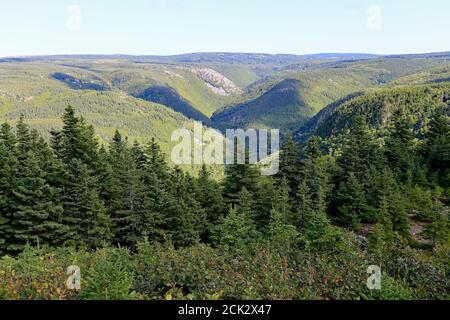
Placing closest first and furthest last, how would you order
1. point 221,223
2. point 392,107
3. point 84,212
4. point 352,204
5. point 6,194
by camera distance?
point 6,194 < point 84,212 < point 221,223 < point 352,204 < point 392,107

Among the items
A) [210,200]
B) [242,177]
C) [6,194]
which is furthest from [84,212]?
[242,177]

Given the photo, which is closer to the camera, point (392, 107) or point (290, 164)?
point (290, 164)

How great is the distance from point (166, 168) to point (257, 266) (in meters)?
31.1

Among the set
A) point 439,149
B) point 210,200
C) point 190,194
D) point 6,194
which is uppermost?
point 439,149

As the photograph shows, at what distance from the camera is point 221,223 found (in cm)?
3219

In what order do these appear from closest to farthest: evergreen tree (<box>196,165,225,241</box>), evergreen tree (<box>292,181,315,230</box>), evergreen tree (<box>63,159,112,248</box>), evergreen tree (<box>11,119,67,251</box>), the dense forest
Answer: the dense forest
evergreen tree (<box>11,119,67,251</box>)
evergreen tree (<box>63,159,112,248</box>)
evergreen tree (<box>292,181,315,230</box>)
evergreen tree (<box>196,165,225,241</box>)

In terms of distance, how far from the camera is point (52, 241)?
88.2 ft

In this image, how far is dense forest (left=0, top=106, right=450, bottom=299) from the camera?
867 centimetres

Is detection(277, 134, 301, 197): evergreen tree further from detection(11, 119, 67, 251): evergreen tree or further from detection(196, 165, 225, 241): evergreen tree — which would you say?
detection(11, 119, 67, 251): evergreen tree

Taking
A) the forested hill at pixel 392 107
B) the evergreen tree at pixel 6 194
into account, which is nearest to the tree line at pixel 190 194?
the evergreen tree at pixel 6 194

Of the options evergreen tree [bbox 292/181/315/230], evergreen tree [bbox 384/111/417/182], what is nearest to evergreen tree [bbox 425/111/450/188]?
evergreen tree [bbox 384/111/417/182]

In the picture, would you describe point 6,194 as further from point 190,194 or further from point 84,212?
point 190,194

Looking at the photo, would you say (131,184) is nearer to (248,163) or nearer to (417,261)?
(248,163)

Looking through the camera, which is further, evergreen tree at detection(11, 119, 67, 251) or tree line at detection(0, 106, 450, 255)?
tree line at detection(0, 106, 450, 255)
